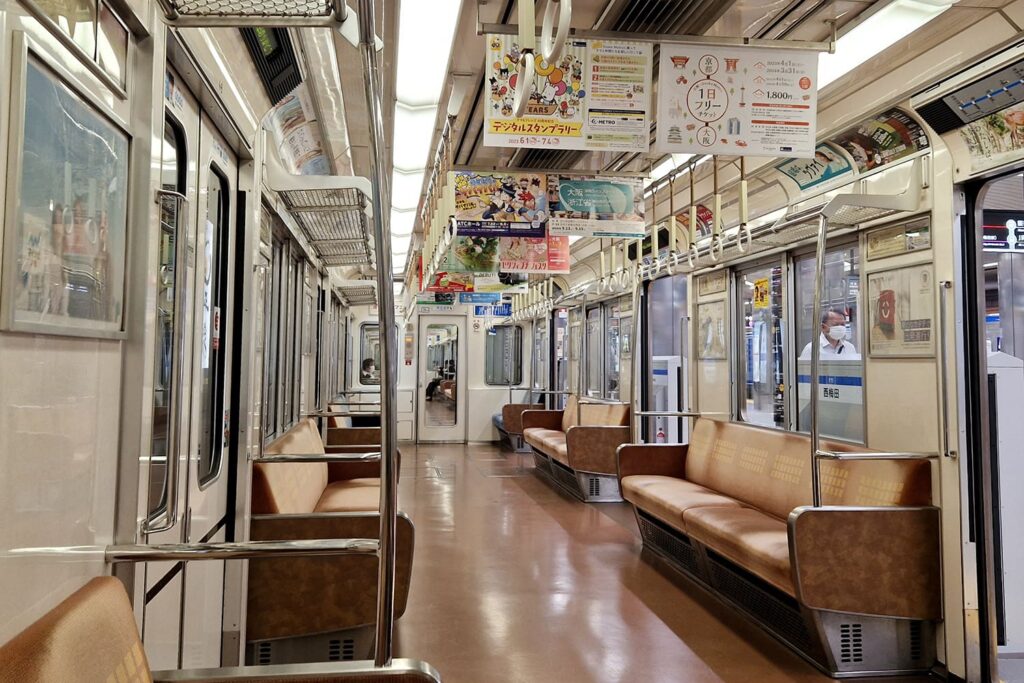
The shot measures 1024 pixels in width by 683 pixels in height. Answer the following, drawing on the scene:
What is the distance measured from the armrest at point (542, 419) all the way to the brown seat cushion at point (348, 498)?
4.99 metres

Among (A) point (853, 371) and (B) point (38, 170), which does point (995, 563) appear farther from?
(B) point (38, 170)

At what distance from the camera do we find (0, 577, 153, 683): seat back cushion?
3.66 feet

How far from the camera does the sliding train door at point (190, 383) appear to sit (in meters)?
1.78

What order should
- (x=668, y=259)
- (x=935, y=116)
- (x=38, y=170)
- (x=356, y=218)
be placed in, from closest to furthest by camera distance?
(x=38, y=170)
(x=935, y=116)
(x=356, y=218)
(x=668, y=259)

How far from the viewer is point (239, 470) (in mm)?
3125

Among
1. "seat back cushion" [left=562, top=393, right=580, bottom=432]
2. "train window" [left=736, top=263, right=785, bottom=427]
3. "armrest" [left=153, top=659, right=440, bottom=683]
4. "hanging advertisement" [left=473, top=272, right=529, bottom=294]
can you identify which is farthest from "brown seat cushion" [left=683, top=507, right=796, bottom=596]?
"hanging advertisement" [left=473, top=272, right=529, bottom=294]

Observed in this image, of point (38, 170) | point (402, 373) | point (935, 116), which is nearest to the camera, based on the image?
point (38, 170)

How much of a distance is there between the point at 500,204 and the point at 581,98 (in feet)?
6.57

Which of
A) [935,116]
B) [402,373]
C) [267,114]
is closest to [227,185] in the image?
[267,114]

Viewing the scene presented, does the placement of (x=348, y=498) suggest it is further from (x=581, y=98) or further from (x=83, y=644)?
(x=83, y=644)

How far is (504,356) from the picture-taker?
42.1ft

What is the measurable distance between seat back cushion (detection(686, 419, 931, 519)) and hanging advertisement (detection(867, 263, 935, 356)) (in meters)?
0.58

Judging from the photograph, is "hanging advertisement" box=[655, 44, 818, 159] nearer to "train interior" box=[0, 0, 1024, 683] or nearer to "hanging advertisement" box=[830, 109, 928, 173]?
"train interior" box=[0, 0, 1024, 683]

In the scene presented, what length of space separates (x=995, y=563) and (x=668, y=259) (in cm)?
303
